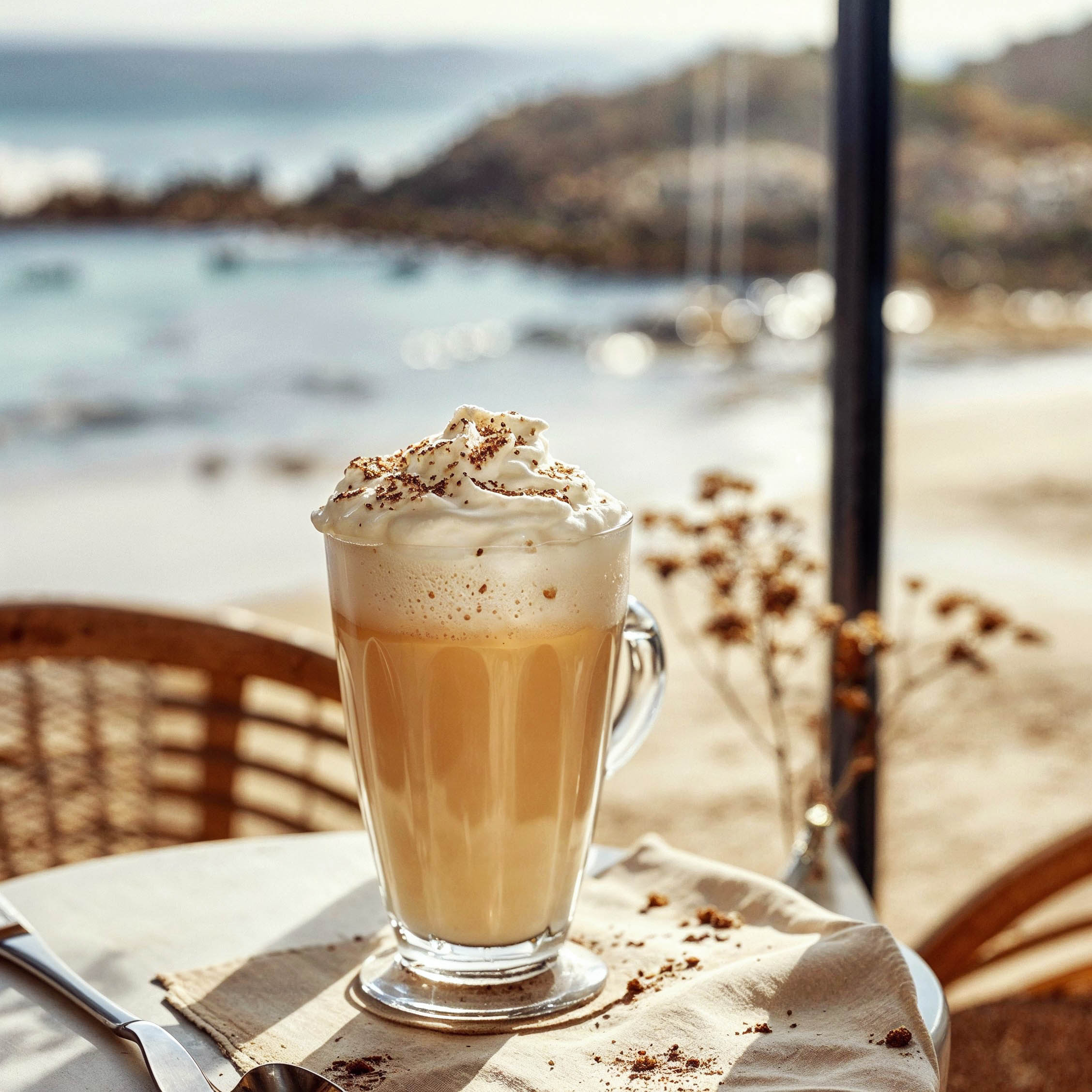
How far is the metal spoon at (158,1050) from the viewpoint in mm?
550

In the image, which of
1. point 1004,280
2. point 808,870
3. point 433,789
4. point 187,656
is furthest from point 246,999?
point 1004,280

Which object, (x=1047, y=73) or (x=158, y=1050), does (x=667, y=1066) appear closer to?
(x=158, y=1050)

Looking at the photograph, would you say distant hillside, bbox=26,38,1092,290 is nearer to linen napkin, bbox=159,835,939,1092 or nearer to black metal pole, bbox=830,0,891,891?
black metal pole, bbox=830,0,891,891

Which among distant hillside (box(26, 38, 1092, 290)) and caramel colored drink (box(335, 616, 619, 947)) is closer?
caramel colored drink (box(335, 616, 619, 947))

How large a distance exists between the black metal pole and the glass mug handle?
2.45ft

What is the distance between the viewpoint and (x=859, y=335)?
55.1 inches

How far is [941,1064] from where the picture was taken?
2.06 ft

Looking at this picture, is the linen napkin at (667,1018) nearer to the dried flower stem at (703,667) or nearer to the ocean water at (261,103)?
the dried flower stem at (703,667)

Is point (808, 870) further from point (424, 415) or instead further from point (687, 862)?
point (424, 415)

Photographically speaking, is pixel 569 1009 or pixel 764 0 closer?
pixel 569 1009

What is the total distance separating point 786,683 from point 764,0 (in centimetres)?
152

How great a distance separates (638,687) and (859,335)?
30.2 inches

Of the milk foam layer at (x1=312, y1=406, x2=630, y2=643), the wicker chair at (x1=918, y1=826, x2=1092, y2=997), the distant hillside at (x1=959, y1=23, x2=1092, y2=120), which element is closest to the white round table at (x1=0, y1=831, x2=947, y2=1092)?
the milk foam layer at (x1=312, y1=406, x2=630, y2=643)

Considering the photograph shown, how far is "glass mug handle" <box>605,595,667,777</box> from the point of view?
0.73 meters
